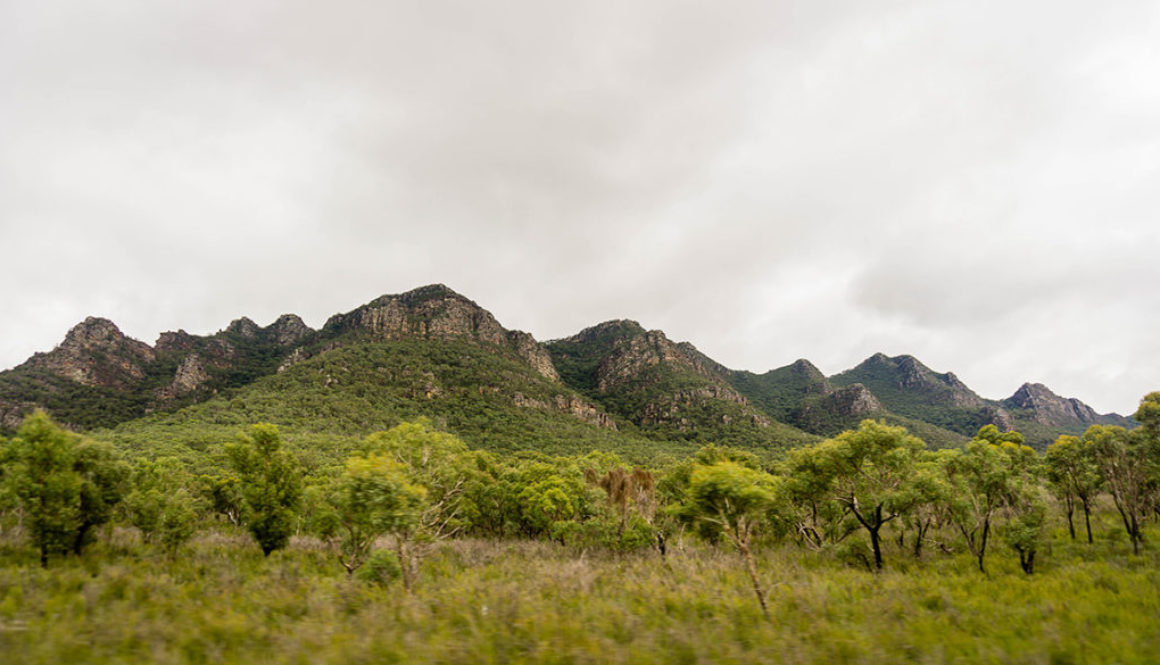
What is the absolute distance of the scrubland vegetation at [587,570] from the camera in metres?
6.79

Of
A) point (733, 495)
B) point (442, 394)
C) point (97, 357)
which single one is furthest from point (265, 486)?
point (97, 357)

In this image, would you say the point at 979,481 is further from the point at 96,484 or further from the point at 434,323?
the point at 434,323

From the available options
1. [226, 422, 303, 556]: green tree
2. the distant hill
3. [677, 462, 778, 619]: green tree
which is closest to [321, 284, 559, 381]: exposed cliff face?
the distant hill

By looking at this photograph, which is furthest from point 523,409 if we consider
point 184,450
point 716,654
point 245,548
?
point 716,654

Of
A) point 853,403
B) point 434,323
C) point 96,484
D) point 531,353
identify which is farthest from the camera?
point 531,353

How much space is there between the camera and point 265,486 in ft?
60.4

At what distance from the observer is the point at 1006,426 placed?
14850 cm

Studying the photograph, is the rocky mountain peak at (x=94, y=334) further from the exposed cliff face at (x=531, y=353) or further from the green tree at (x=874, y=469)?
the green tree at (x=874, y=469)

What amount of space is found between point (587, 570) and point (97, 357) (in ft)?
786

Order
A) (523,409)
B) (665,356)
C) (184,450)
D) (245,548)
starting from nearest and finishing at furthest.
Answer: (245,548) < (184,450) < (523,409) < (665,356)

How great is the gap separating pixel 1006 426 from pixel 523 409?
183404 millimetres

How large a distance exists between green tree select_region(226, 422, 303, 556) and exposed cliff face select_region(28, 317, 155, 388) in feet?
689

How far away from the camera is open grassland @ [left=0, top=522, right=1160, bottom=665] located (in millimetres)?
6219

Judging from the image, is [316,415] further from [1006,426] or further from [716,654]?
[1006,426]
